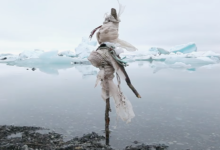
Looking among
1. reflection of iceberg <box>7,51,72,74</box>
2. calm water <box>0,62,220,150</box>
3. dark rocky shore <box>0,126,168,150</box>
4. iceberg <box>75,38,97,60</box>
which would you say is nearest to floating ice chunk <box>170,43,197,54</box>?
iceberg <box>75,38,97,60</box>

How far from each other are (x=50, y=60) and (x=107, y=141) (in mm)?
25640

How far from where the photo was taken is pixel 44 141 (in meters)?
3.53

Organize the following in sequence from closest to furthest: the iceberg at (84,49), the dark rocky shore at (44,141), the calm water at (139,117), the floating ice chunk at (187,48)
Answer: the dark rocky shore at (44,141) → the calm water at (139,117) → the iceberg at (84,49) → the floating ice chunk at (187,48)

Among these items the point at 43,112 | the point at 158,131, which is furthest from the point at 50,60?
the point at 158,131

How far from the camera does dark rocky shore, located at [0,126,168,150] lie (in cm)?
320

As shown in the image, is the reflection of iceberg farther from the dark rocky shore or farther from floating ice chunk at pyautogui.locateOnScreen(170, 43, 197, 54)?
the dark rocky shore

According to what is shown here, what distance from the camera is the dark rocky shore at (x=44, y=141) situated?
3.20m

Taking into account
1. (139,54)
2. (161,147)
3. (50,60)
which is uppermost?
(139,54)

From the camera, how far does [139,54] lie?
41062 mm

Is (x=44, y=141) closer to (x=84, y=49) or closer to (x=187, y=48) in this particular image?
(x=84, y=49)

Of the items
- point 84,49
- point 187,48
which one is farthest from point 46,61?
point 187,48

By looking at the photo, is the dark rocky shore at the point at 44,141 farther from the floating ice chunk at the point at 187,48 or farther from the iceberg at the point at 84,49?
the floating ice chunk at the point at 187,48

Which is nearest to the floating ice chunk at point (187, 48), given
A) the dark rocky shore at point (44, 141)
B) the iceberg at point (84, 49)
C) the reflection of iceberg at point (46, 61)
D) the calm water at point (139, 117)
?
the iceberg at point (84, 49)

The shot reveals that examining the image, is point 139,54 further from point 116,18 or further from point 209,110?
point 116,18
